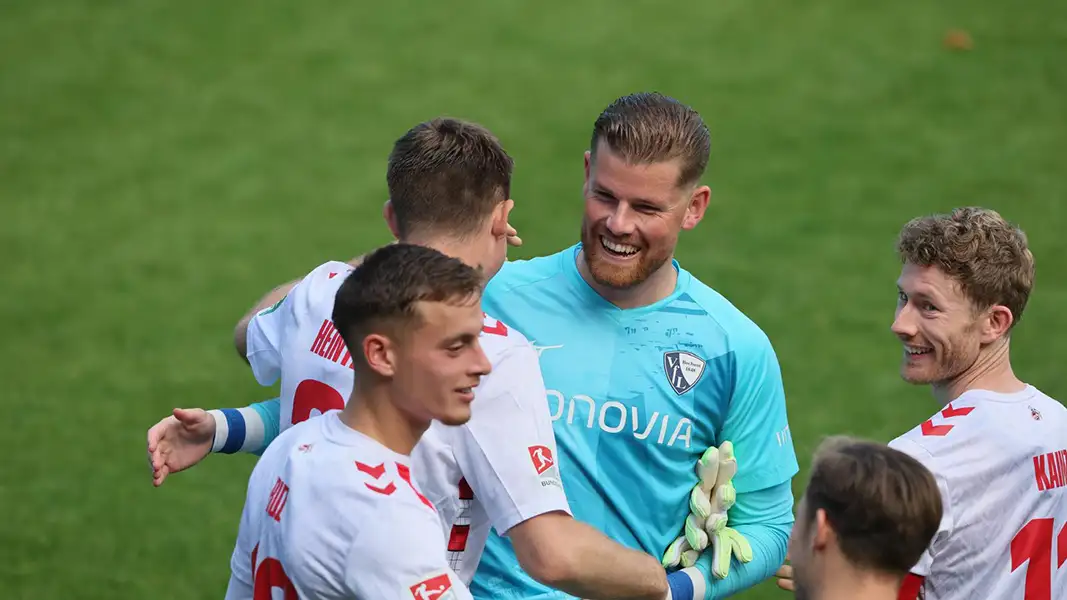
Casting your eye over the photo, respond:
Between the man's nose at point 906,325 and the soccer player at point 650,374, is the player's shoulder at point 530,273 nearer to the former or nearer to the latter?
the soccer player at point 650,374

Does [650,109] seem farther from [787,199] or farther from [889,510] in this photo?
[787,199]

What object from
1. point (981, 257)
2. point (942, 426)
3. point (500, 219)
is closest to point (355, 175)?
point (500, 219)

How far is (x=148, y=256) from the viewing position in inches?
443

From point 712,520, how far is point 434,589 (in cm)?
143

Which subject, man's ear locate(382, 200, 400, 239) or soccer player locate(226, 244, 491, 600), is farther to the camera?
man's ear locate(382, 200, 400, 239)

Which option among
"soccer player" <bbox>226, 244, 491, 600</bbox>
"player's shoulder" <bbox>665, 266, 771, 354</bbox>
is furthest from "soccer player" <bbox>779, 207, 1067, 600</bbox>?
"soccer player" <bbox>226, 244, 491, 600</bbox>

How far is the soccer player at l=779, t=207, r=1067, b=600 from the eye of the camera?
4078mm

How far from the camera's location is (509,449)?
147 inches

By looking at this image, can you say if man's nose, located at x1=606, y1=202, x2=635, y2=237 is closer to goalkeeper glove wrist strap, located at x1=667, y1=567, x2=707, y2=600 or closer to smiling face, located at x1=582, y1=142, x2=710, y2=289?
smiling face, located at x1=582, y1=142, x2=710, y2=289

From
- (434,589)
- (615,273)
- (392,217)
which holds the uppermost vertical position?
(392,217)

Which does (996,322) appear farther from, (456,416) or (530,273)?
(456,416)

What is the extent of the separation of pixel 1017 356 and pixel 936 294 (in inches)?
229

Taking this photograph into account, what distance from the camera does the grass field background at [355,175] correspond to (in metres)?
8.88

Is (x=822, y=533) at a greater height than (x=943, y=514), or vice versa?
(x=822, y=533)
